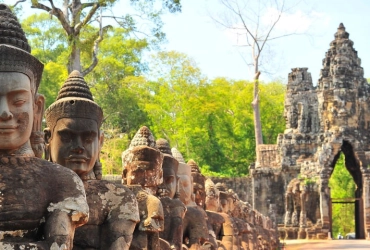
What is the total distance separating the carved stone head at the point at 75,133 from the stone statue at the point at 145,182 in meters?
0.48

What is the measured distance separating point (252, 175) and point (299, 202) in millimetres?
2579

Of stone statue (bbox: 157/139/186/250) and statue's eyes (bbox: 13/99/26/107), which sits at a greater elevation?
statue's eyes (bbox: 13/99/26/107)

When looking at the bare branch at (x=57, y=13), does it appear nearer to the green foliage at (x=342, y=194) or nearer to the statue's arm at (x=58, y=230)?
the statue's arm at (x=58, y=230)

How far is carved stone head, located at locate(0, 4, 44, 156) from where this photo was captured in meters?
3.20

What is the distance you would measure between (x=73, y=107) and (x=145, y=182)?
1273 millimetres

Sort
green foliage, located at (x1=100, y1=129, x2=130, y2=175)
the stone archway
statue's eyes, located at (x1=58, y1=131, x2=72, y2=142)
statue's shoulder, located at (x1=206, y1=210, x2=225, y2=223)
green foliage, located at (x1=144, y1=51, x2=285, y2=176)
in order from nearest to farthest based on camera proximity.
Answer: statue's eyes, located at (x1=58, y1=131, x2=72, y2=142)
statue's shoulder, located at (x1=206, y1=210, x2=225, y2=223)
green foliage, located at (x1=100, y1=129, x2=130, y2=175)
the stone archway
green foliage, located at (x1=144, y1=51, x2=285, y2=176)

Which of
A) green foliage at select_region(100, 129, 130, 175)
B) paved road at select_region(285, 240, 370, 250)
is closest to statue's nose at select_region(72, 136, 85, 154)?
paved road at select_region(285, 240, 370, 250)

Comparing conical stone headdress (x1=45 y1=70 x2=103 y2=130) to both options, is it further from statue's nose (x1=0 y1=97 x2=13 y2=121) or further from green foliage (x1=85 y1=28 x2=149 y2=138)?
green foliage (x1=85 y1=28 x2=149 y2=138)

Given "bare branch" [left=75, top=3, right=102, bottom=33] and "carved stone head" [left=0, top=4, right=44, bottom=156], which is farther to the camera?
"bare branch" [left=75, top=3, right=102, bottom=33]

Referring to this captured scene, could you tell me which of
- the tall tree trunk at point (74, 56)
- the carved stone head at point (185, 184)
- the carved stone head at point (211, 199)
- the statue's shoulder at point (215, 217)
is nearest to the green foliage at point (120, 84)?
the tall tree trunk at point (74, 56)

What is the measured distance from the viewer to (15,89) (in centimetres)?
322

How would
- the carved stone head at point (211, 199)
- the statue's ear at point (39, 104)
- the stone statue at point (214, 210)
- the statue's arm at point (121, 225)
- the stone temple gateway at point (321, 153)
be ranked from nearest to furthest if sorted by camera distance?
the statue's ear at point (39, 104)
the statue's arm at point (121, 225)
the stone statue at point (214, 210)
the carved stone head at point (211, 199)
the stone temple gateway at point (321, 153)

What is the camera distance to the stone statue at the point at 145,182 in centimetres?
448

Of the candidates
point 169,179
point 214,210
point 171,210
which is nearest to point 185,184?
point 169,179
